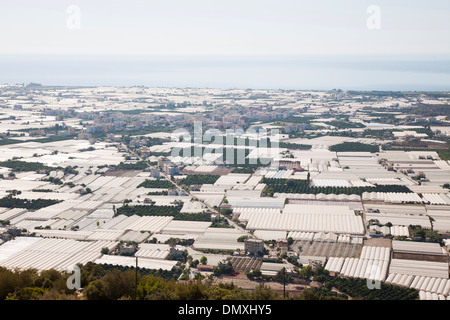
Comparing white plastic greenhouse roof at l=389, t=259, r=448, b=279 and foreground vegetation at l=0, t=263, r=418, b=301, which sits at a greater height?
foreground vegetation at l=0, t=263, r=418, b=301

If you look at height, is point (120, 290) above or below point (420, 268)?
above

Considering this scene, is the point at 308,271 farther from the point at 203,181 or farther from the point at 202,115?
the point at 202,115

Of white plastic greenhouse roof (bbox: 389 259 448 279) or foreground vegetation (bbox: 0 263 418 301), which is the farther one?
white plastic greenhouse roof (bbox: 389 259 448 279)

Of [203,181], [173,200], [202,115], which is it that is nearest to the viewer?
[173,200]

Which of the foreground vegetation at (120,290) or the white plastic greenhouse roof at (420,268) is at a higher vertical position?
the foreground vegetation at (120,290)

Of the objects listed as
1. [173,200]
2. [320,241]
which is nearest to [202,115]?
[173,200]

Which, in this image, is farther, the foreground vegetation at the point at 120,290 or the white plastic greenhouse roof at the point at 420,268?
the white plastic greenhouse roof at the point at 420,268

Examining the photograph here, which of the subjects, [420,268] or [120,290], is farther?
[420,268]

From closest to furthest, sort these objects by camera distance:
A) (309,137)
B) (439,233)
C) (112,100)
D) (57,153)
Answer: (439,233)
(57,153)
(309,137)
(112,100)
